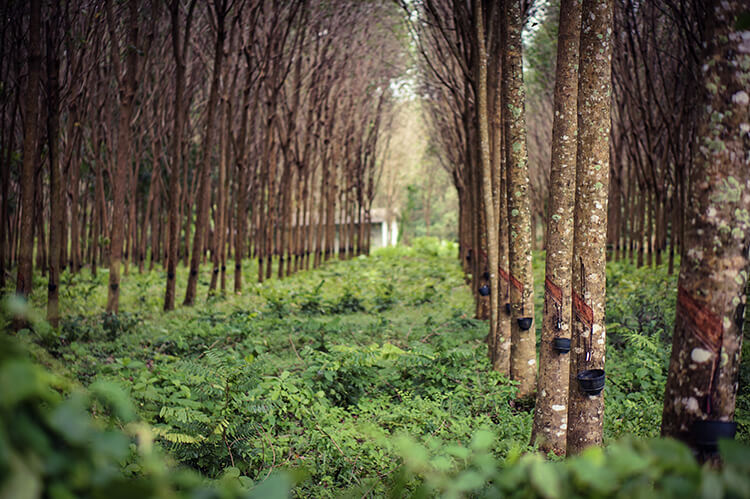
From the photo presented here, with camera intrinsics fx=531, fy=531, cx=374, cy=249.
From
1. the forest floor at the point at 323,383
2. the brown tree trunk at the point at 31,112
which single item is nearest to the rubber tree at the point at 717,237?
the forest floor at the point at 323,383

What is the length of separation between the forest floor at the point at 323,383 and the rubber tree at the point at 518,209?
371 millimetres

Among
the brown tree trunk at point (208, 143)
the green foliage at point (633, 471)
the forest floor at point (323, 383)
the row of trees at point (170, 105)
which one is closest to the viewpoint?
the green foliage at point (633, 471)

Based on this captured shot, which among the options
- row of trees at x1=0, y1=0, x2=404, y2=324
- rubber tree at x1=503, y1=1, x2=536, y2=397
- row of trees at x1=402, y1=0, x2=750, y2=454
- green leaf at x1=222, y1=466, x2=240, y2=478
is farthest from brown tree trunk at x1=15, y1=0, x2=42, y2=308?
rubber tree at x1=503, y1=1, x2=536, y2=397

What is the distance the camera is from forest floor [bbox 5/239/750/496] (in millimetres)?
3633

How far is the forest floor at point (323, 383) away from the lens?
3.63 meters

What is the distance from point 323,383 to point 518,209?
2511 mm

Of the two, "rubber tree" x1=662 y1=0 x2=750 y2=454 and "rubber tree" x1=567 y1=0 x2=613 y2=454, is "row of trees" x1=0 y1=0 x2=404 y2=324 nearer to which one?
"rubber tree" x1=567 y1=0 x2=613 y2=454

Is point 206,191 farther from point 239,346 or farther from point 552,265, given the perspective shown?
point 552,265

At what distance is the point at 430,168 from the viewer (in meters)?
40.3

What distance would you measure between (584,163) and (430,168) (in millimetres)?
37434

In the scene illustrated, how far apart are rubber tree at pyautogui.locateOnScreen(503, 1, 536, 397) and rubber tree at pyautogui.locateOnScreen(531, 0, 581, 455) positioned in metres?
0.96

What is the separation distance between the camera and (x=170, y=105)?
1748 centimetres

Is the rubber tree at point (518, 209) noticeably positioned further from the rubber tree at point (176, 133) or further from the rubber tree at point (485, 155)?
the rubber tree at point (176, 133)

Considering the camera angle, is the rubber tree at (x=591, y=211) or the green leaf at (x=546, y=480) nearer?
the green leaf at (x=546, y=480)
